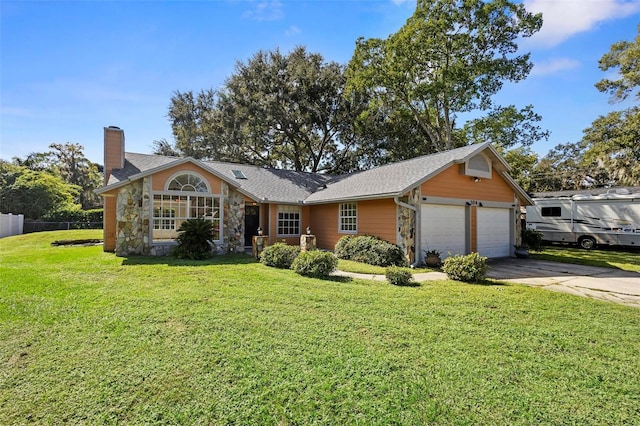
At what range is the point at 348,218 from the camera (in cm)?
1361

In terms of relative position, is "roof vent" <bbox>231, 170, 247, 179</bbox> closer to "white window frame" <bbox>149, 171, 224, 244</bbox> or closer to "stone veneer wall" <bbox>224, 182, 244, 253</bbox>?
"stone veneer wall" <bbox>224, 182, 244, 253</bbox>

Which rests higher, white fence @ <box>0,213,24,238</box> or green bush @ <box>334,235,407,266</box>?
white fence @ <box>0,213,24,238</box>

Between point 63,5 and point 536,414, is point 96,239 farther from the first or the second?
point 536,414

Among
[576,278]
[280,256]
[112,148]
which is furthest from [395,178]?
[112,148]

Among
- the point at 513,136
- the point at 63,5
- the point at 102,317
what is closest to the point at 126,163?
the point at 63,5

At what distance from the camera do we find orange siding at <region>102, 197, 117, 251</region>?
43.5 feet

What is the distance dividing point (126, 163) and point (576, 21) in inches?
828

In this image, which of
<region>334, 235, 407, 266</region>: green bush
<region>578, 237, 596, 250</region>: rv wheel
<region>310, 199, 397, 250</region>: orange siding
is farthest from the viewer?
<region>578, 237, 596, 250</region>: rv wheel

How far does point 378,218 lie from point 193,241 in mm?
6968

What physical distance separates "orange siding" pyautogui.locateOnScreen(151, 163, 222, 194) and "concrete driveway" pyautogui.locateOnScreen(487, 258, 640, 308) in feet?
34.4

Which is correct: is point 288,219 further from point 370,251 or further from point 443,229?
point 443,229

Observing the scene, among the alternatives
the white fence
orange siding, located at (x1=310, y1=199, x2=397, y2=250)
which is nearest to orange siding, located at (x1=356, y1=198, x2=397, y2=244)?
orange siding, located at (x1=310, y1=199, x2=397, y2=250)

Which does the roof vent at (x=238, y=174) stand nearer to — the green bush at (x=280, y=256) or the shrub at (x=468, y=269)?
the green bush at (x=280, y=256)

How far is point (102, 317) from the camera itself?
496 cm
